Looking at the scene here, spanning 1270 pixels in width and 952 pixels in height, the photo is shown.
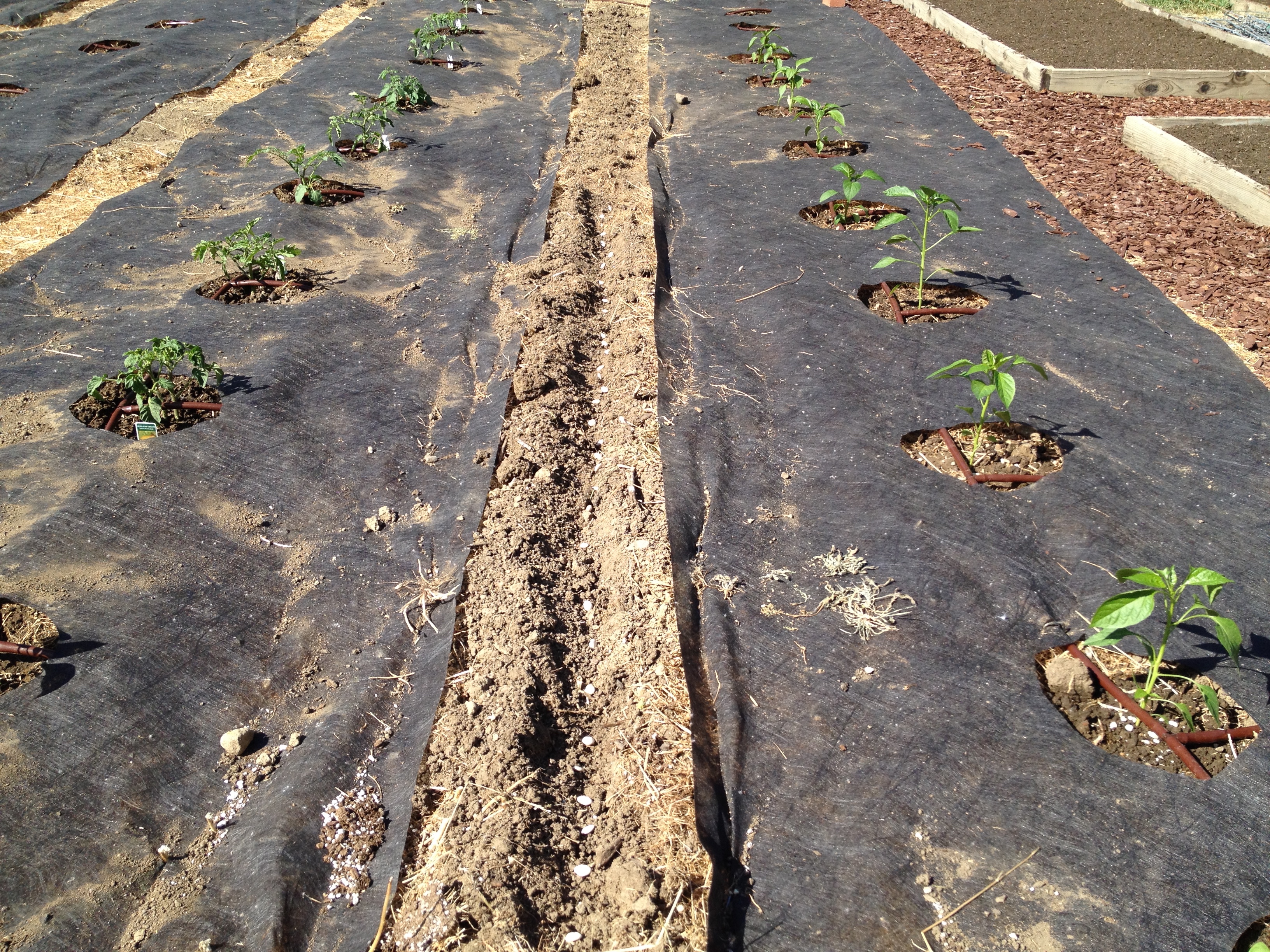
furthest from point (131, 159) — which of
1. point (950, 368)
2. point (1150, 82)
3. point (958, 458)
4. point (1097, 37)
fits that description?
point (1097, 37)

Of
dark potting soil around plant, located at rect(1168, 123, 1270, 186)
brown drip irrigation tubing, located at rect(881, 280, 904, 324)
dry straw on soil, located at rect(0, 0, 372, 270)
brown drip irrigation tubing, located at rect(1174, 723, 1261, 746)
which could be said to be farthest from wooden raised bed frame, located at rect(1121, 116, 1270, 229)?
dry straw on soil, located at rect(0, 0, 372, 270)

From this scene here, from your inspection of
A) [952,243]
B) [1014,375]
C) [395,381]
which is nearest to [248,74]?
[395,381]

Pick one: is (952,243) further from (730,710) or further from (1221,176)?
(730,710)

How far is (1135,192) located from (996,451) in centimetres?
360

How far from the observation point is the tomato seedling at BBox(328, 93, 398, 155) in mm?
5891

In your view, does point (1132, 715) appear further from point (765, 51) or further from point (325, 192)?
point (765, 51)

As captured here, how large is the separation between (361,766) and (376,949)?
0.54m

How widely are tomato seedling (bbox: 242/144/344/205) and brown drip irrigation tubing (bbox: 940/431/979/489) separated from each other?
395cm

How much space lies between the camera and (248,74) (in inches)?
320

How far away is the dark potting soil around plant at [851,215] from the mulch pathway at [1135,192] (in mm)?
1266

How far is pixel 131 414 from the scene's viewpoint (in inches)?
136

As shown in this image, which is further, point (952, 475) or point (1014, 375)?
point (1014, 375)

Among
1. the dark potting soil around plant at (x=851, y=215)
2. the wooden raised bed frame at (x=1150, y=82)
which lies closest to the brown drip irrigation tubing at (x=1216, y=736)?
the dark potting soil around plant at (x=851, y=215)

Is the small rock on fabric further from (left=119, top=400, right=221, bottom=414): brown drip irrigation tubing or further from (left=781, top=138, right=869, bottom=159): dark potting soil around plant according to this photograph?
(left=781, top=138, right=869, bottom=159): dark potting soil around plant
